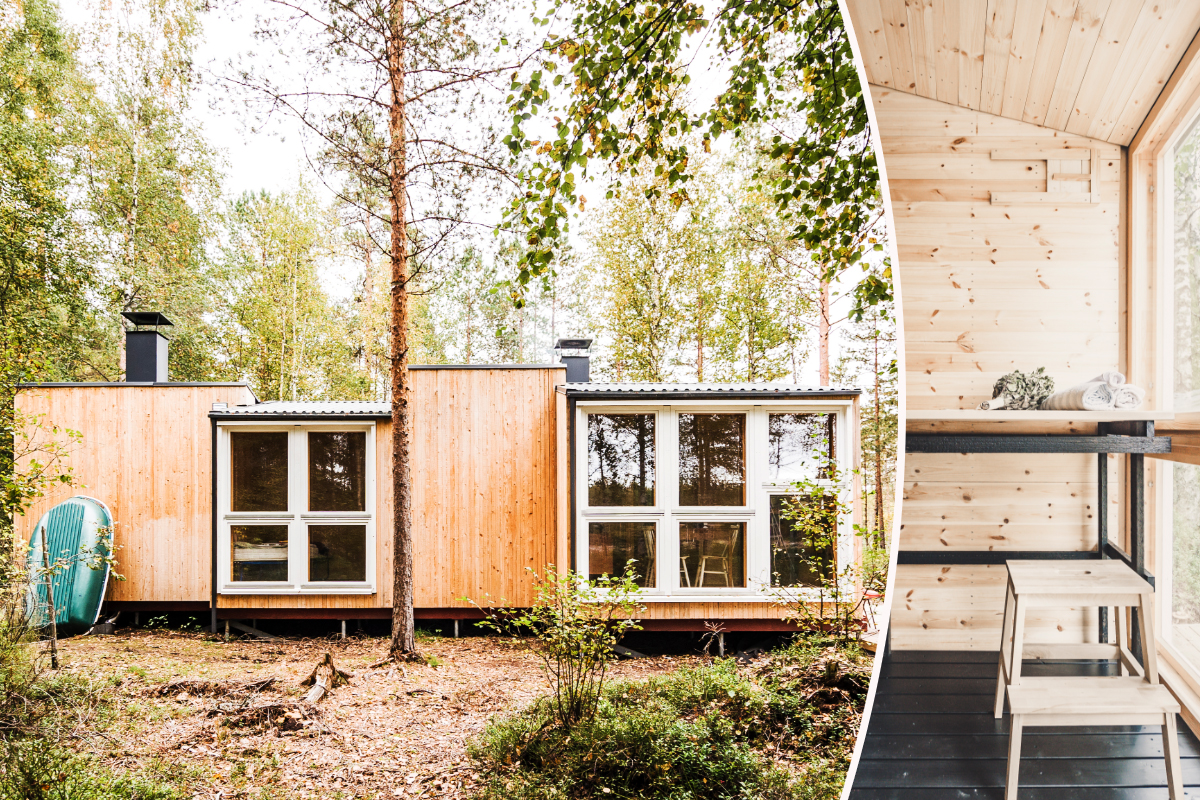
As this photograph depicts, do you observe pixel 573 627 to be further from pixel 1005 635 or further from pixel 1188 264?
pixel 1188 264

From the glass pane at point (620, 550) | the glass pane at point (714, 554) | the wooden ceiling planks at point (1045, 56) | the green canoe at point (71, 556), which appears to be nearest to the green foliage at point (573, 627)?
the glass pane at point (620, 550)

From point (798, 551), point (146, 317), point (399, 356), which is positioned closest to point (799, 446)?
point (798, 551)

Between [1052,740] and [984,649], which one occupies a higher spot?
[984,649]

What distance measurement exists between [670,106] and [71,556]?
1.20 m

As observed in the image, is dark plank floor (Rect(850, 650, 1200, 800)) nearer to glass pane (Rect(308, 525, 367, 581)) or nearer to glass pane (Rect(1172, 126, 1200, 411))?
glass pane (Rect(1172, 126, 1200, 411))

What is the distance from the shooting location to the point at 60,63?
867mm

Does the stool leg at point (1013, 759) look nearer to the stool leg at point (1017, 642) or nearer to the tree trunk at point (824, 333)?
the stool leg at point (1017, 642)

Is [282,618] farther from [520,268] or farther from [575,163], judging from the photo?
[575,163]

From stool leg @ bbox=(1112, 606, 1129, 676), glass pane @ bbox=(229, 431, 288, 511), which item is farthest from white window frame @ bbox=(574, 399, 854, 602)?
glass pane @ bbox=(229, 431, 288, 511)

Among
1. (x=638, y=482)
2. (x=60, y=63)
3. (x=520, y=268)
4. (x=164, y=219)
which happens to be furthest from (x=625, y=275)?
(x=60, y=63)

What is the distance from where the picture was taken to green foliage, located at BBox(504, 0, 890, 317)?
2.71 ft

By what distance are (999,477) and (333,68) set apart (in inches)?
42.0

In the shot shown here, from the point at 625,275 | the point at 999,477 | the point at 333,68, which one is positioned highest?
the point at 333,68

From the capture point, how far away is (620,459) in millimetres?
1113
